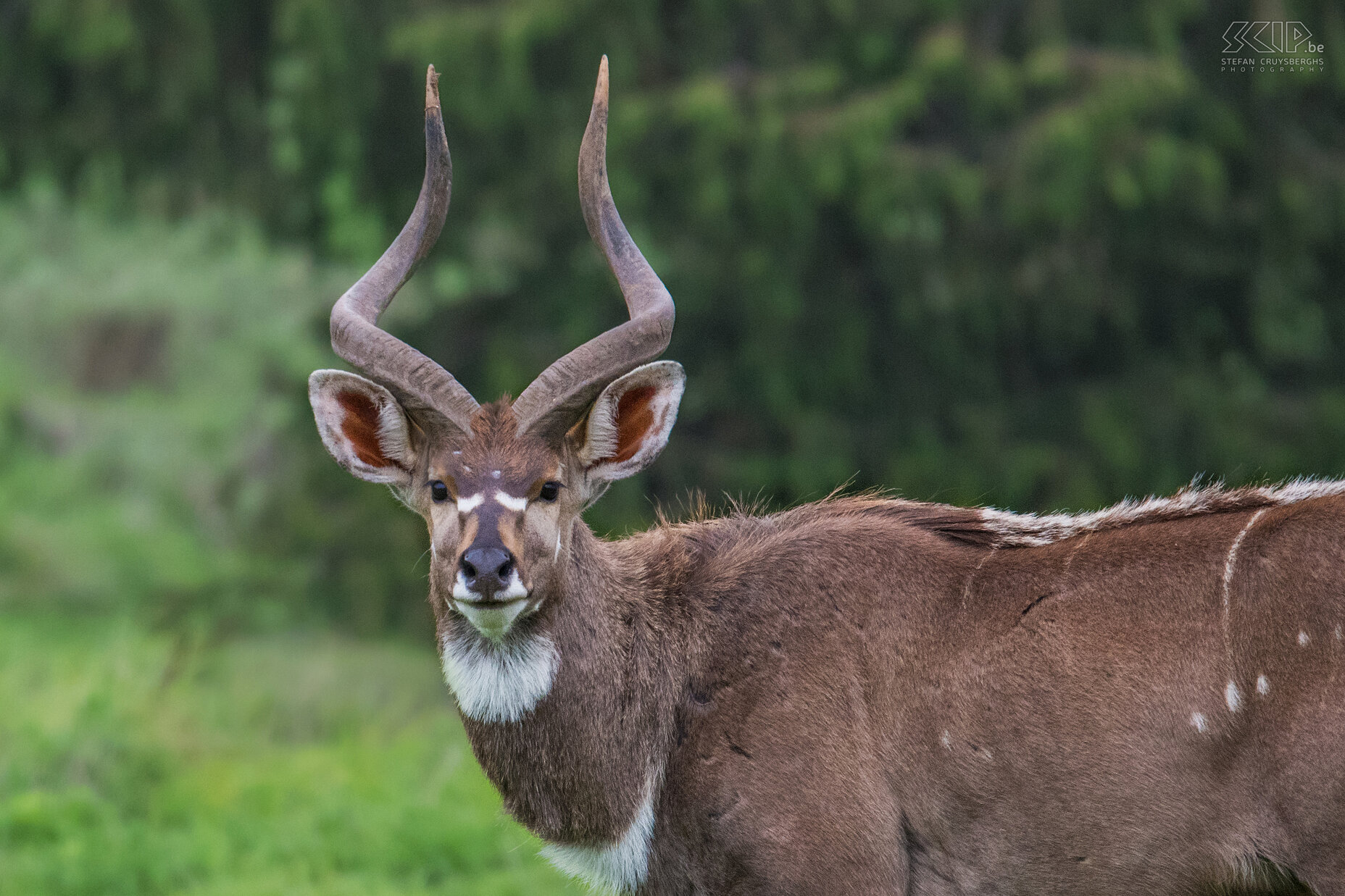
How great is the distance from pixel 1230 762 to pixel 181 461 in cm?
1148

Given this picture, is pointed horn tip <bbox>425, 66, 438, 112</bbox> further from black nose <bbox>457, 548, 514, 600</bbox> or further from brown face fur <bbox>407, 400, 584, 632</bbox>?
black nose <bbox>457, 548, 514, 600</bbox>

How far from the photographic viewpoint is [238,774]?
9289 mm

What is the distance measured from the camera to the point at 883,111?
974 cm

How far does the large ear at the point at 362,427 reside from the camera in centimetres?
490

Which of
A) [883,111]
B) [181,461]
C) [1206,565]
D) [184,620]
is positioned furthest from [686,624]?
[181,461]

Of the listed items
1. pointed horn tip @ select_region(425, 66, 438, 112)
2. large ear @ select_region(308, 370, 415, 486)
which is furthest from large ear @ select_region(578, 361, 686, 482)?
pointed horn tip @ select_region(425, 66, 438, 112)

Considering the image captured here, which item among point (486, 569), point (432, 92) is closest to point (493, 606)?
point (486, 569)

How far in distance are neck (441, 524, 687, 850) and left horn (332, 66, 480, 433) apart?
641mm

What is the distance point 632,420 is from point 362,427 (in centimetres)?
88

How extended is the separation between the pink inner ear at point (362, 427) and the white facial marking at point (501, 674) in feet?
2.19

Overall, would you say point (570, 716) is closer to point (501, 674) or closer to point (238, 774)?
point (501, 674)

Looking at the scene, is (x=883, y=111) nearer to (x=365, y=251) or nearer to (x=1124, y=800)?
(x=365, y=251)

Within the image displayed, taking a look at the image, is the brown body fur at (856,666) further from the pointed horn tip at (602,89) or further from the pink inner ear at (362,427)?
the pointed horn tip at (602,89)

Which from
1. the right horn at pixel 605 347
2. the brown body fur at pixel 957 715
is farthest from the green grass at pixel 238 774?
the right horn at pixel 605 347
